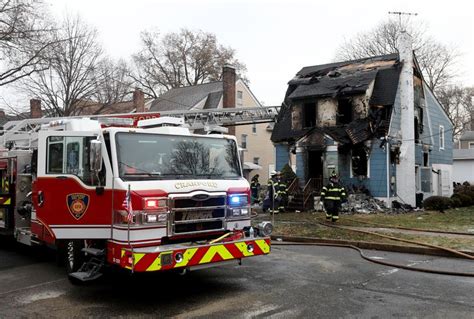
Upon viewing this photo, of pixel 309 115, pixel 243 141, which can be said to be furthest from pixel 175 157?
pixel 243 141

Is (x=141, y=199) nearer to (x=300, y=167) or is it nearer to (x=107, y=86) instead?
(x=300, y=167)

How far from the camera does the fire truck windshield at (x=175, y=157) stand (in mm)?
6008

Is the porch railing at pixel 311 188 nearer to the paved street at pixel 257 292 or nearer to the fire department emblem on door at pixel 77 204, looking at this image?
the paved street at pixel 257 292

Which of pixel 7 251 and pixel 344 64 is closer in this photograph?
pixel 7 251

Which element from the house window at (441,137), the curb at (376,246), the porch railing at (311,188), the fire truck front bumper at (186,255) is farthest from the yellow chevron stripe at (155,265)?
the house window at (441,137)

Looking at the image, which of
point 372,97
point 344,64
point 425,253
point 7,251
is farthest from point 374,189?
point 7,251

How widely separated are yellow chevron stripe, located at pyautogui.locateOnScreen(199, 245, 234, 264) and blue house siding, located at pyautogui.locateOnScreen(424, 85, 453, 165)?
21019 mm

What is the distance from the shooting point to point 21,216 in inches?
332

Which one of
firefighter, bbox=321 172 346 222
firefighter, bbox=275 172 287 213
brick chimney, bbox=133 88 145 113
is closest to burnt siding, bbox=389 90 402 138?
firefighter, bbox=275 172 287 213

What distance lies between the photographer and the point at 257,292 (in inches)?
253

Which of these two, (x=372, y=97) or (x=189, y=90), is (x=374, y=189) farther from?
(x=189, y=90)

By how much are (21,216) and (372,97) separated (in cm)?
1653

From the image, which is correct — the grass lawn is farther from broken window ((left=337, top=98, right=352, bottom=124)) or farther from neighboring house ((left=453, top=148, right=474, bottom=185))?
neighboring house ((left=453, top=148, right=474, bottom=185))

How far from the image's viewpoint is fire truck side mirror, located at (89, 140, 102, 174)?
580 centimetres
